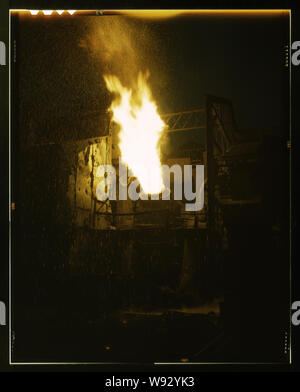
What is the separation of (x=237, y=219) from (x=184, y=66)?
1.30m

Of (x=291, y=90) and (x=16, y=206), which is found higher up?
(x=291, y=90)

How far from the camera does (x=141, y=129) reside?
3346 millimetres

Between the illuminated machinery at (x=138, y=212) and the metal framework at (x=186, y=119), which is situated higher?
the metal framework at (x=186, y=119)

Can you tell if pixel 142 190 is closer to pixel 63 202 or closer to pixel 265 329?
pixel 63 202

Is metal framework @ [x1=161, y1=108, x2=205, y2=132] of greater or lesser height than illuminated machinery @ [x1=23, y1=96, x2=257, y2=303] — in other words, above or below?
above

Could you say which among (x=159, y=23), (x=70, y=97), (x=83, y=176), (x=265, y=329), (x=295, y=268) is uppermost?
(x=159, y=23)

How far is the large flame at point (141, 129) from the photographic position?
10.9 feet

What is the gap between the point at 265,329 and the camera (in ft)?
11.0

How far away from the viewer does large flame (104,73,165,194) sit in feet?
10.9

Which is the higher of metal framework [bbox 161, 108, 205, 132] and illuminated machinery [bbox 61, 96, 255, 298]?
metal framework [bbox 161, 108, 205, 132]

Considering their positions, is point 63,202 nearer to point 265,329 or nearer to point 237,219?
point 237,219

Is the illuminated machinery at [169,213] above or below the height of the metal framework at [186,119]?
below

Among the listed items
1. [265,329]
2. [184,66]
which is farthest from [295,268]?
[184,66]
